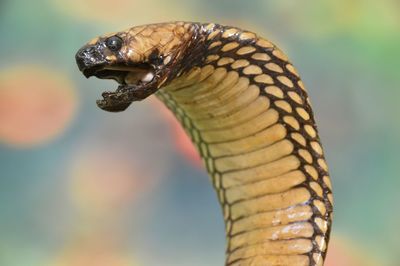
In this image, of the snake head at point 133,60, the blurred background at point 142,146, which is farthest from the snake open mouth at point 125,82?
the blurred background at point 142,146

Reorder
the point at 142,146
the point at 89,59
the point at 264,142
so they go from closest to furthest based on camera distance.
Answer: the point at 89,59, the point at 264,142, the point at 142,146

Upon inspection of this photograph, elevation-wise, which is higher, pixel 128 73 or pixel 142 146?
pixel 142 146

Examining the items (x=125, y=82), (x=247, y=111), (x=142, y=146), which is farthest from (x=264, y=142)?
(x=142, y=146)

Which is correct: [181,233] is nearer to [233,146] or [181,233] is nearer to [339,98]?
[339,98]

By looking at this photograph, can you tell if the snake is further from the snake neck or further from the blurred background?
the blurred background

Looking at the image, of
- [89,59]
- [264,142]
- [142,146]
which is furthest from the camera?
[142,146]

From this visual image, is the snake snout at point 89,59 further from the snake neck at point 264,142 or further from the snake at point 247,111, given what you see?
the snake neck at point 264,142

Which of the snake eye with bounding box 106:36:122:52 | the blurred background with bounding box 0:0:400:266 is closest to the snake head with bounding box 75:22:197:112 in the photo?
the snake eye with bounding box 106:36:122:52

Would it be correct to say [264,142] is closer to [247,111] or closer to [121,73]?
[247,111]

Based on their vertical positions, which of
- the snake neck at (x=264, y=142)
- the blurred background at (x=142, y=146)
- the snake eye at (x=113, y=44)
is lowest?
the snake neck at (x=264, y=142)
